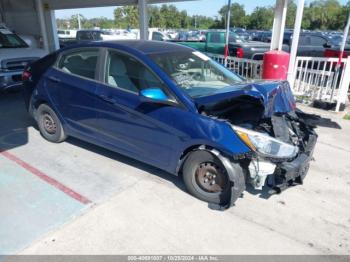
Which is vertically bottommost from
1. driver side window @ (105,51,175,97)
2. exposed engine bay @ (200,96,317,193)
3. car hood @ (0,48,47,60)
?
exposed engine bay @ (200,96,317,193)

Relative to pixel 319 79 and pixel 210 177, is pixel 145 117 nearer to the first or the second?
pixel 210 177

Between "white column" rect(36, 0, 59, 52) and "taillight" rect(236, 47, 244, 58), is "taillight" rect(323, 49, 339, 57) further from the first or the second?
"white column" rect(36, 0, 59, 52)

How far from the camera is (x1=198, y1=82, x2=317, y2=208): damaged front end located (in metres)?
3.11

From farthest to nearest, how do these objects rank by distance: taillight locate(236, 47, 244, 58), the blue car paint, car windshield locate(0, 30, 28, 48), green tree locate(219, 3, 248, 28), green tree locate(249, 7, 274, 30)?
green tree locate(219, 3, 248, 28)
green tree locate(249, 7, 274, 30)
taillight locate(236, 47, 244, 58)
car windshield locate(0, 30, 28, 48)
the blue car paint

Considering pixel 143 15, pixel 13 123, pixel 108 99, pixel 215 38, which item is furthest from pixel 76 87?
pixel 215 38

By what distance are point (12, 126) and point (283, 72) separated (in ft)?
18.9

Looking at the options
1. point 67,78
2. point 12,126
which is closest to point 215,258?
point 67,78

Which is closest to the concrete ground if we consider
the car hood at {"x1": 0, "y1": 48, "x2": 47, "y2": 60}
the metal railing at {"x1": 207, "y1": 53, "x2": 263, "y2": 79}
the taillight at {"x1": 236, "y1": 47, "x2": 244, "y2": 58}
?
the car hood at {"x1": 0, "y1": 48, "x2": 47, "y2": 60}

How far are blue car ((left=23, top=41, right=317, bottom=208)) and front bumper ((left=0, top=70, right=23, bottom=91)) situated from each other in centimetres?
324

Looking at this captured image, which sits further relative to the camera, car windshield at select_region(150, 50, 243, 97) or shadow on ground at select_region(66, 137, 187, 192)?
shadow on ground at select_region(66, 137, 187, 192)

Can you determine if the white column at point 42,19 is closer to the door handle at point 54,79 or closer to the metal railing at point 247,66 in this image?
the metal railing at point 247,66

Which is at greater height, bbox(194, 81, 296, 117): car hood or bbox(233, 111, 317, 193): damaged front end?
bbox(194, 81, 296, 117): car hood

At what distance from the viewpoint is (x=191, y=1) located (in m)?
9.47

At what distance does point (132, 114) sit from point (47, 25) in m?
11.9
